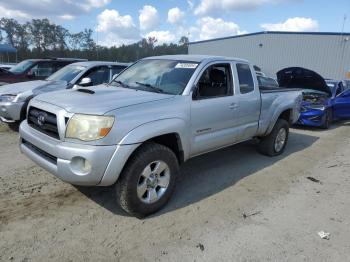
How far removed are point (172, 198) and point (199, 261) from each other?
132 cm

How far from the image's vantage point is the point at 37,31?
230ft

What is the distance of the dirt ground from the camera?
3150 millimetres

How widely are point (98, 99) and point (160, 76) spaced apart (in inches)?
45.0

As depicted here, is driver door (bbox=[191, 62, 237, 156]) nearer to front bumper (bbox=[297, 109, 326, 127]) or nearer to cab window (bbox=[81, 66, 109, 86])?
cab window (bbox=[81, 66, 109, 86])

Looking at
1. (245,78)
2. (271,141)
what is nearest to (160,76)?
(245,78)

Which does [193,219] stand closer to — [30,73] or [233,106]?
[233,106]

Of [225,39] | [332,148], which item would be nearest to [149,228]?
[332,148]

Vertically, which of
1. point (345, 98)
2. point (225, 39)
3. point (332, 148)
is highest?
point (225, 39)

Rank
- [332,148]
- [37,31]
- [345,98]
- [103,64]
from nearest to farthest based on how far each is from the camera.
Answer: [332,148] < [103,64] < [345,98] < [37,31]

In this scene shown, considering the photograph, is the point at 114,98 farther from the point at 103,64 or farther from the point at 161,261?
the point at 103,64

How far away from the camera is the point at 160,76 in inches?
178

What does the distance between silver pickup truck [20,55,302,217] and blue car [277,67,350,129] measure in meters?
4.79

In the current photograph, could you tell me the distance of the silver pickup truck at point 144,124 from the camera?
3.28 m

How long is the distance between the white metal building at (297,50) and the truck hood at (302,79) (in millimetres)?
17906
